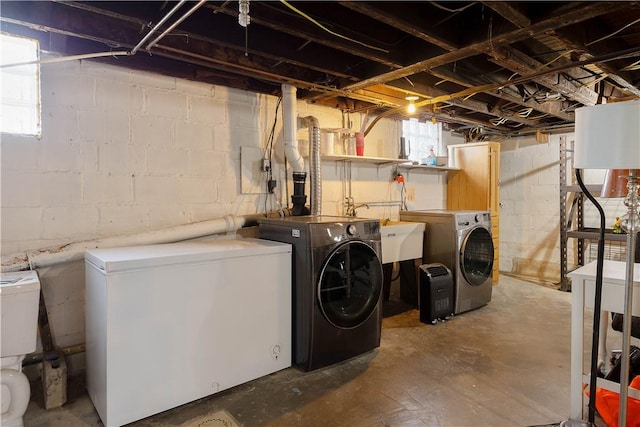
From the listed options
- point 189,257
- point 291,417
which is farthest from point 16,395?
point 291,417

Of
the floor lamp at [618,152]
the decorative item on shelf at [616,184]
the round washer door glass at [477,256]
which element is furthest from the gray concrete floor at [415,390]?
the decorative item on shelf at [616,184]

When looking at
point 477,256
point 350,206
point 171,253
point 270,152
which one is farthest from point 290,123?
point 477,256

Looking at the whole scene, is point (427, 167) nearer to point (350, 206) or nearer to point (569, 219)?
point (350, 206)

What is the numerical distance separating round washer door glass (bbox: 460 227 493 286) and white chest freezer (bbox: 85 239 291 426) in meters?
1.96

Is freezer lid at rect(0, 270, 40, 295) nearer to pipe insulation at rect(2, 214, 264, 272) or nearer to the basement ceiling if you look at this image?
pipe insulation at rect(2, 214, 264, 272)

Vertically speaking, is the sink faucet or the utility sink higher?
the sink faucet

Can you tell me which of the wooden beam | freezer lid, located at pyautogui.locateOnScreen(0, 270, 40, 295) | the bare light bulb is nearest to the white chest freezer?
freezer lid, located at pyautogui.locateOnScreen(0, 270, 40, 295)

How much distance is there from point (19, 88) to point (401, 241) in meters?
3.00

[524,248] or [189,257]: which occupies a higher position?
[189,257]

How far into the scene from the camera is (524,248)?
5152mm

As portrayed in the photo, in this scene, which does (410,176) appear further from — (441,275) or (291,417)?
(291,417)

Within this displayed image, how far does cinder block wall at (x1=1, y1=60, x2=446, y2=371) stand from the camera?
2.17m

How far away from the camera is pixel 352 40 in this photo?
214 centimetres

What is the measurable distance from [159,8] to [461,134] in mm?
4386
